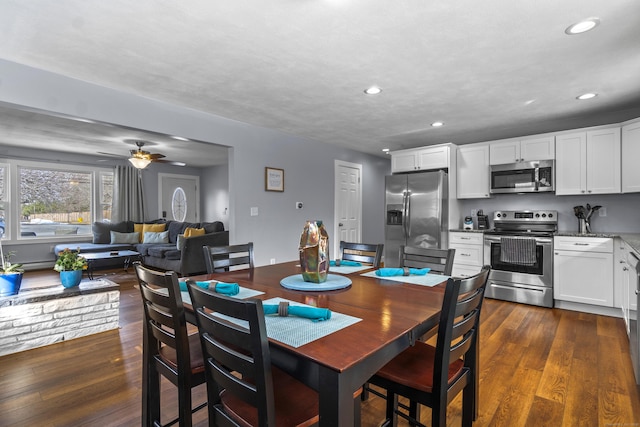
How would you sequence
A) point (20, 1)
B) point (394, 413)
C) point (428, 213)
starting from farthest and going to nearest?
point (428, 213) < point (20, 1) < point (394, 413)

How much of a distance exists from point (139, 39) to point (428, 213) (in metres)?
3.94

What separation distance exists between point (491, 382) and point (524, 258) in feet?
7.48

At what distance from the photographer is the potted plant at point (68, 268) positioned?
2.96m

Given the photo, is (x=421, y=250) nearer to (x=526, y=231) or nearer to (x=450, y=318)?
(x=450, y=318)

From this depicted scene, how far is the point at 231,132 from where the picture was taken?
425 centimetres

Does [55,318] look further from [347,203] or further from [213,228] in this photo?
[347,203]

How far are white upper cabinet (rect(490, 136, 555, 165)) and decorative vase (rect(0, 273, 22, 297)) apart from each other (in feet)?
17.8

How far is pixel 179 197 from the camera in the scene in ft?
28.3

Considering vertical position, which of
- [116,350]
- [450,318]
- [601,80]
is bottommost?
[116,350]

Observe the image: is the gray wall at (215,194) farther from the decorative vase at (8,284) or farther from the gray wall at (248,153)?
the decorative vase at (8,284)

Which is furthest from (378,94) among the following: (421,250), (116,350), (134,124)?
(116,350)

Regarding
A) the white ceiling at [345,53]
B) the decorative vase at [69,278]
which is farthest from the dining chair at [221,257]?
the decorative vase at [69,278]

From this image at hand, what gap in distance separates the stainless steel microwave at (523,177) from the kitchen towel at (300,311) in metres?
4.10

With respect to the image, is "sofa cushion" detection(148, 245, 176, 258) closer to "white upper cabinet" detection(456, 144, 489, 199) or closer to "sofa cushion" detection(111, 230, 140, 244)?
"sofa cushion" detection(111, 230, 140, 244)
